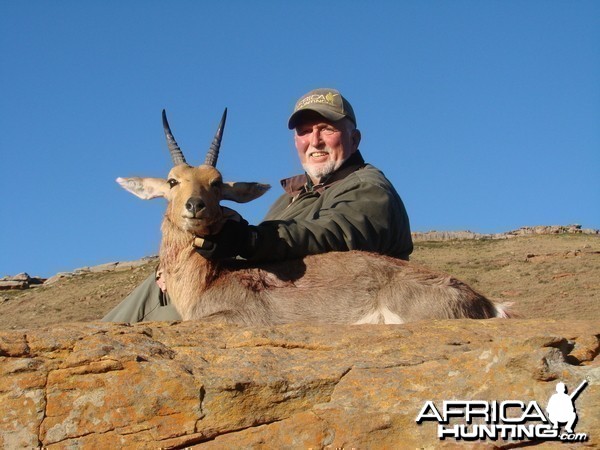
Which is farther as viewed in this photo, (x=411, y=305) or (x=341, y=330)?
(x=411, y=305)

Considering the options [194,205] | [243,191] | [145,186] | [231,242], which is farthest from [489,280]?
[194,205]

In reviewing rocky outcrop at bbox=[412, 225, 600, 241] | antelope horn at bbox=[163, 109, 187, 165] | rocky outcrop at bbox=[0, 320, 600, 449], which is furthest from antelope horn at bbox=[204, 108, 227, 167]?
rocky outcrop at bbox=[412, 225, 600, 241]

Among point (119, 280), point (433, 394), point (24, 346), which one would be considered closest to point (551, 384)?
point (433, 394)

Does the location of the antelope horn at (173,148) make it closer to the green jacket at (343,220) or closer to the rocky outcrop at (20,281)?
the green jacket at (343,220)

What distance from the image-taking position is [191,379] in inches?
207

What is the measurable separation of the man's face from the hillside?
7.02 meters

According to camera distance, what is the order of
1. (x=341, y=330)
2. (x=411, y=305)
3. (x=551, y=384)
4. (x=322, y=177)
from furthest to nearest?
(x=322, y=177)
(x=411, y=305)
(x=341, y=330)
(x=551, y=384)

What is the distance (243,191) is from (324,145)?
1.59 metres

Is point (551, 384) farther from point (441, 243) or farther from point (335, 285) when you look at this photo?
point (441, 243)

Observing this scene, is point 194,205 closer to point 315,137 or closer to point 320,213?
point 320,213

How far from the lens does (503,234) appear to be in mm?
43125

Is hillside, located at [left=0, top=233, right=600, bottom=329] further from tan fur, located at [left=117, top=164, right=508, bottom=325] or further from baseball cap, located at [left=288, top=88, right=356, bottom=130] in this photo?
tan fur, located at [left=117, top=164, right=508, bottom=325]

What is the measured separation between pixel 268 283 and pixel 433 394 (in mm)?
3251

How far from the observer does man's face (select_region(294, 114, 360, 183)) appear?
403 inches
